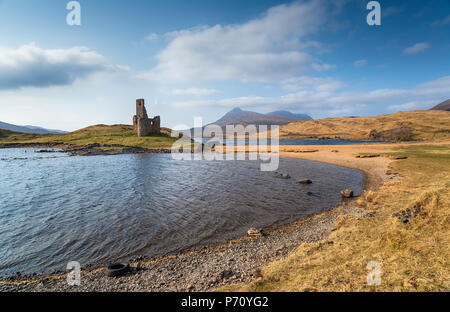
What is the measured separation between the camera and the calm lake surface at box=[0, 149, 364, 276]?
11.3m

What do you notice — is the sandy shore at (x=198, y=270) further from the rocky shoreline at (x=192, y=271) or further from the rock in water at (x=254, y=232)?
the rock in water at (x=254, y=232)

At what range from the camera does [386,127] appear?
123062mm

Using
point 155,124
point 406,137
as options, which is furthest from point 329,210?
point 406,137

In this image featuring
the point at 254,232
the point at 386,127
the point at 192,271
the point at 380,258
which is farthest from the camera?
the point at 386,127

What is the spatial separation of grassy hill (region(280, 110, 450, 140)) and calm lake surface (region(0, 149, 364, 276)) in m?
105

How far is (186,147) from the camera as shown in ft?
254

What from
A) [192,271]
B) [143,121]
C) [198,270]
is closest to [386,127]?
[143,121]

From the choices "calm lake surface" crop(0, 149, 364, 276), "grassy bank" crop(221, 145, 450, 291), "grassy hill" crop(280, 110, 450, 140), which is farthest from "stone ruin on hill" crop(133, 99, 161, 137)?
"grassy hill" crop(280, 110, 450, 140)

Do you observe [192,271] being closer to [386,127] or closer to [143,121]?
[143,121]

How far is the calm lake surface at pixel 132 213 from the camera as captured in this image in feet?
36.9

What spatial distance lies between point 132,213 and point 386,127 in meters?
153

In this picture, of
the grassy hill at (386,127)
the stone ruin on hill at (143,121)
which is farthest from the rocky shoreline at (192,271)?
the grassy hill at (386,127)

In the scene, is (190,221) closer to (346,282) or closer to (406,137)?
(346,282)

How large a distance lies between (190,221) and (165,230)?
6.62 ft
